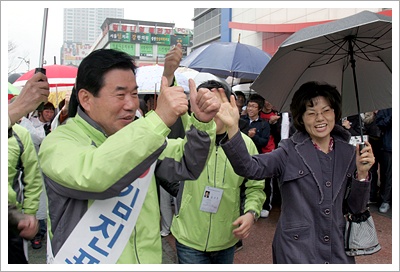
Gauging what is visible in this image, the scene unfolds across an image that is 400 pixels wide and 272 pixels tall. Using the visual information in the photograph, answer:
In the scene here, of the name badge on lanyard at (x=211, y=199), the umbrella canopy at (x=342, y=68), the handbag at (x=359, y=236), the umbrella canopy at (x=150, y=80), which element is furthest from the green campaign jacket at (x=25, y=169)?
the handbag at (x=359, y=236)

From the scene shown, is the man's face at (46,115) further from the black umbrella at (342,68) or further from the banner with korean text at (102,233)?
the banner with korean text at (102,233)

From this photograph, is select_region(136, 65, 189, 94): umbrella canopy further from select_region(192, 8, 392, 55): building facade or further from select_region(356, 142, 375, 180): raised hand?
select_region(192, 8, 392, 55): building facade

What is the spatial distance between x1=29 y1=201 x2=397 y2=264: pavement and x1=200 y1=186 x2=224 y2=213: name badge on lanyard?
1915 mm

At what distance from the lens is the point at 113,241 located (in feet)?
4.77

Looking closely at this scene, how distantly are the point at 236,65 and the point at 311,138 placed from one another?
3.42 metres

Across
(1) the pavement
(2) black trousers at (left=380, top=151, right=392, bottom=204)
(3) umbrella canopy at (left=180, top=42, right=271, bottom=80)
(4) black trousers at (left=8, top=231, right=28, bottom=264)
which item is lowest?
(1) the pavement

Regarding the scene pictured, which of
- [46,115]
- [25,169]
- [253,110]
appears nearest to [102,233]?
[25,169]

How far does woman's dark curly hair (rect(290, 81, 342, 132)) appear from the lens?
220cm

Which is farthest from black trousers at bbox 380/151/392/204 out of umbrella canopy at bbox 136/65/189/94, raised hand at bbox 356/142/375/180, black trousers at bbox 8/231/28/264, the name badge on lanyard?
black trousers at bbox 8/231/28/264

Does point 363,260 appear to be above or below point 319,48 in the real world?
below

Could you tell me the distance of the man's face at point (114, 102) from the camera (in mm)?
1458

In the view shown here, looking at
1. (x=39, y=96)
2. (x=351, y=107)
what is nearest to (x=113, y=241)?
(x=39, y=96)

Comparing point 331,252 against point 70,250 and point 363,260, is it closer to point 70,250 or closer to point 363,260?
point 70,250

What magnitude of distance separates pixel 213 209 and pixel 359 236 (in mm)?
876
